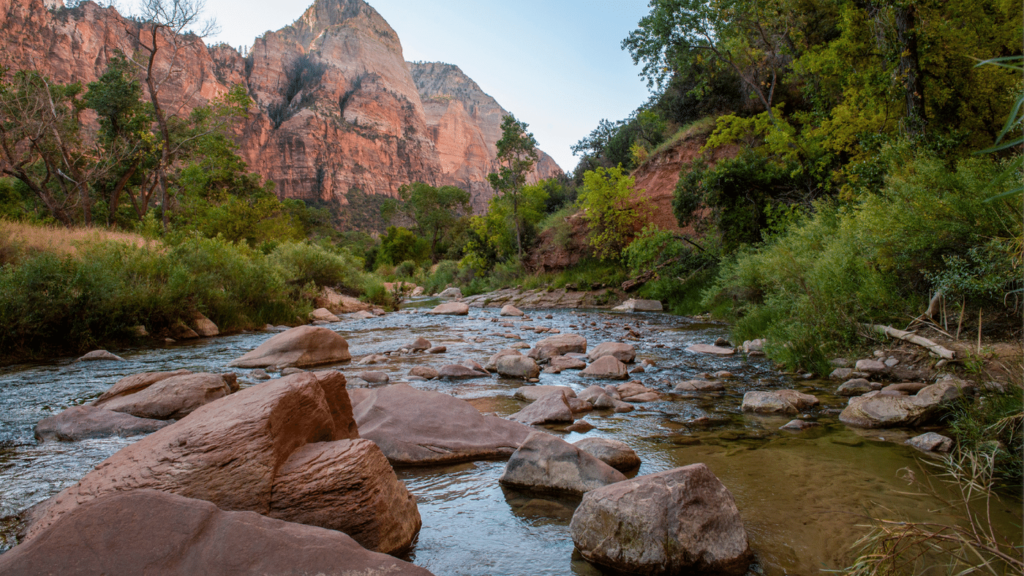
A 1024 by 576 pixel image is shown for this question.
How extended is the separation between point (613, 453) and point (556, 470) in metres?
0.59

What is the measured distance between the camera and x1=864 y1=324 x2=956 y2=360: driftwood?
5.35m

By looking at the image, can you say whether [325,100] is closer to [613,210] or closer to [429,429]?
[613,210]

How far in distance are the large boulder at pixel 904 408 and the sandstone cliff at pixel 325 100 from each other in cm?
8650

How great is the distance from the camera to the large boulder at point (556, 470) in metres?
3.21

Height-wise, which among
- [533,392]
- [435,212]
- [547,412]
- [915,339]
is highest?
[435,212]

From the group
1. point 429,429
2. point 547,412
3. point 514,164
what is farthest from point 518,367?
point 514,164

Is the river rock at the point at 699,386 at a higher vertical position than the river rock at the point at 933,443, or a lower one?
lower

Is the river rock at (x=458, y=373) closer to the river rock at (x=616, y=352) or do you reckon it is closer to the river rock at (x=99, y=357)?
the river rock at (x=616, y=352)

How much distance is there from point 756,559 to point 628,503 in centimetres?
68

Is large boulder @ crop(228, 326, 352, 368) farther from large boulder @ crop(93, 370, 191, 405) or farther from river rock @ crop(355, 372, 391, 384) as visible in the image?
large boulder @ crop(93, 370, 191, 405)

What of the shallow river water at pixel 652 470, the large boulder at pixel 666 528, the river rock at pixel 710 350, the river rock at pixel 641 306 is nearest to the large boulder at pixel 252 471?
the shallow river water at pixel 652 470

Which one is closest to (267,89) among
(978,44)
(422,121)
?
(422,121)

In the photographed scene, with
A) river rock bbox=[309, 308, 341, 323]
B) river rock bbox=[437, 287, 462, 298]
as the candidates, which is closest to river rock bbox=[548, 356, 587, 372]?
river rock bbox=[309, 308, 341, 323]

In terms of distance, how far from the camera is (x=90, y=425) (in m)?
4.39
